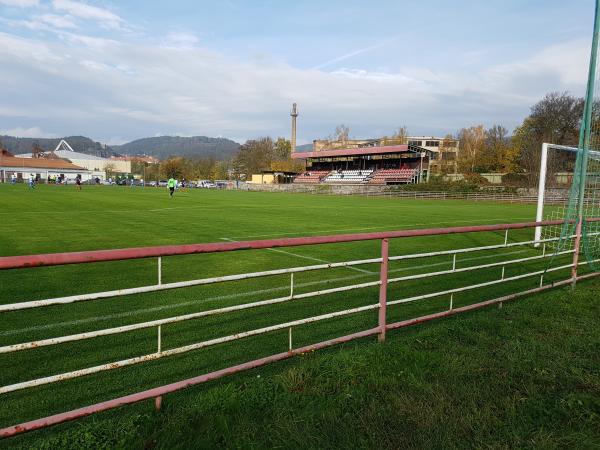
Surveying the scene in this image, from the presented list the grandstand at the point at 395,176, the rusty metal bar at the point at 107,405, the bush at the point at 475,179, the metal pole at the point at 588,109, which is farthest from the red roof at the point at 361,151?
the rusty metal bar at the point at 107,405

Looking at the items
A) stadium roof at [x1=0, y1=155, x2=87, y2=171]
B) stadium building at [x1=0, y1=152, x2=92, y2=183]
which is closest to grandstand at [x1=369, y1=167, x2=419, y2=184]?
stadium building at [x1=0, y1=152, x2=92, y2=183]

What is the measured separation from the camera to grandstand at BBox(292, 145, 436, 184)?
63.6 m

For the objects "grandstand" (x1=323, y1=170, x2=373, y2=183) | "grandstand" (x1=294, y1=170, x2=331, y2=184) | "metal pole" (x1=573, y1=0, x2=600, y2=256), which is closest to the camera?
"metal pole" (x1=573, y1=0, x2=600, y2=256)

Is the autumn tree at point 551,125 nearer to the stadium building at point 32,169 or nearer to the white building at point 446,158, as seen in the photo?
the white building at point 446,158

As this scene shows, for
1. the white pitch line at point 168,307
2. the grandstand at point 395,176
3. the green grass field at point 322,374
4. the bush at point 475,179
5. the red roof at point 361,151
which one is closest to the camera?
the green grass field at point 322,374

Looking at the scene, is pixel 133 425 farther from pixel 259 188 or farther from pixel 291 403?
pixel 259 188

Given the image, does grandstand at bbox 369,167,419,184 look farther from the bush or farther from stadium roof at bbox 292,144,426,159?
the bush

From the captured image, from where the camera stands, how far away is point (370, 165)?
74.2 m

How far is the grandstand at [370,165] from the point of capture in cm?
6362

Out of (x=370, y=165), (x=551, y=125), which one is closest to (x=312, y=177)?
(x=370, y=165)

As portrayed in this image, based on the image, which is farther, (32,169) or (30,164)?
(30,164)

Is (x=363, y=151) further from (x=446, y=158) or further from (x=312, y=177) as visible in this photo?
(x=446, y=158)

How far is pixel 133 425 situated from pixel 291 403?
3.50 ft

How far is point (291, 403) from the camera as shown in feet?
10.3
